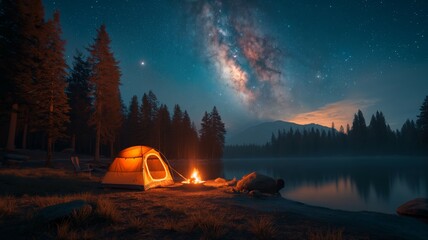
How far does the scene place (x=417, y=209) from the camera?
1049 centimetres

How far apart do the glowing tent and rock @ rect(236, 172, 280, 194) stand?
5.17 metres

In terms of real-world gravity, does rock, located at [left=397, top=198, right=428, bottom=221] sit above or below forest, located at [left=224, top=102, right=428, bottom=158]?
below

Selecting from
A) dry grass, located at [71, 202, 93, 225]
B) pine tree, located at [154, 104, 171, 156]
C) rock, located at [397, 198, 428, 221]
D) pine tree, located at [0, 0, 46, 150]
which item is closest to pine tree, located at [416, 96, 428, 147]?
rock, located at [397, 198, 428, 221]

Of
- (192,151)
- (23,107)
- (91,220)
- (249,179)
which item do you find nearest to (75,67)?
(23,107)

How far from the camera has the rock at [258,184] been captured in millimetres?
13820

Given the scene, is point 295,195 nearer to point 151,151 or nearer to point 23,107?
point 151,151

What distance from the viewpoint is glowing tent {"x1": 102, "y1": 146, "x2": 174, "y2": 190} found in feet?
43.5

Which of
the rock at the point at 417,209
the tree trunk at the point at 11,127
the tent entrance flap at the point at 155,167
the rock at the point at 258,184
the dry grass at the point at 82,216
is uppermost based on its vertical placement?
the tree trunk at the point at 11,127

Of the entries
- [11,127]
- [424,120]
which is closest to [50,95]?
[11,127]

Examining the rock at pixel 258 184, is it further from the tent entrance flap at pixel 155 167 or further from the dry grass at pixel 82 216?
the dry grass at pixel 82 216

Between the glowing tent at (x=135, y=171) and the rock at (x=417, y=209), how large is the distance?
42.4 ft

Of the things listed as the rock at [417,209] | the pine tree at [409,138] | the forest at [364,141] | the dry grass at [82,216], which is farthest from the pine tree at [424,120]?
the dry grass at [82,216]

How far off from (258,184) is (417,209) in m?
7.31

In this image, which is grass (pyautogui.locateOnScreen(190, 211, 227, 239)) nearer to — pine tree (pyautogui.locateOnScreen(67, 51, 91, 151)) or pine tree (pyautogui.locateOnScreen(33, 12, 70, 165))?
pine tree (pyautogui.locateOnScreen(33, 12, 70, 165))
